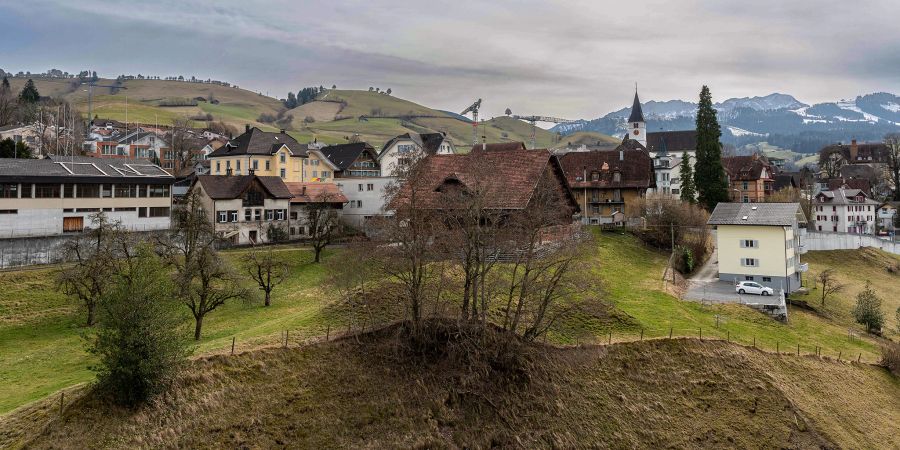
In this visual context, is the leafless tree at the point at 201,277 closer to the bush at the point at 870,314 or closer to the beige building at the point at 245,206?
the beige building at the point at 245,206

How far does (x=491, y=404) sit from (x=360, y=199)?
4551cm

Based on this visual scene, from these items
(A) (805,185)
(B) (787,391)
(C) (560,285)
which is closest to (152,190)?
(C) (560,285)

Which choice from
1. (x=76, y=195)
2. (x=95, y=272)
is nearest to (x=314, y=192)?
(x=76, y=195)

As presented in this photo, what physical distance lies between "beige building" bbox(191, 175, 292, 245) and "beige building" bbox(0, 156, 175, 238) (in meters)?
4.07

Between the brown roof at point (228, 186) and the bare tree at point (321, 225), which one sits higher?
the brown roof at point (228, 186)

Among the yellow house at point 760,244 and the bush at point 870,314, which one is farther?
the yellow house at point 760,244

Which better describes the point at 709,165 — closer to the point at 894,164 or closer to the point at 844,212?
the point at 844,212

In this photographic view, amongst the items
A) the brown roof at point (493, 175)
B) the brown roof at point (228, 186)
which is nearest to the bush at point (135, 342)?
the brown roof at point (493, 175)

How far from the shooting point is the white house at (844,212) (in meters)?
Result: 91.3

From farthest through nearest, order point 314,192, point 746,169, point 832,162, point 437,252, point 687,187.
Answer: point 832,162, point 746,169, point 687,187, point 314,192, point 437,252

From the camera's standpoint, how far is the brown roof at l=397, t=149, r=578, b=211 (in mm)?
27188

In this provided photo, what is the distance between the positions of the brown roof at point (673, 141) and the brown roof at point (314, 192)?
8845 cm

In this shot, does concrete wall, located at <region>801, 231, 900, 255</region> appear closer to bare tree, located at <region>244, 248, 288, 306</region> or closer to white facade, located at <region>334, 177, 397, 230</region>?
white facade, located at <region>334, 177, 397, 230</region>

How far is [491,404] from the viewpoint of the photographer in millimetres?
24281
